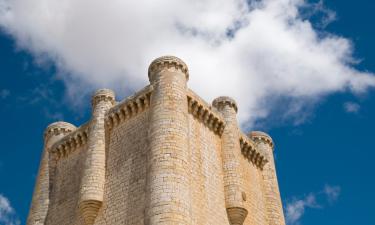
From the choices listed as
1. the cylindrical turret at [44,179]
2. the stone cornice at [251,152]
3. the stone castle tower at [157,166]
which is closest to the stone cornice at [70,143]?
the stone castle tower at [157,166]

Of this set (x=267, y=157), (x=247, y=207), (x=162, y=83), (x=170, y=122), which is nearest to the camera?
(x=170, y=122)

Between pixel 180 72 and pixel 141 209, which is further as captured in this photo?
pixel 180 72

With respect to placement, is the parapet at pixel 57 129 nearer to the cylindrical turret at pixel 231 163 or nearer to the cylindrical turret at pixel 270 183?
the cylindrical turret at pixel 231 163

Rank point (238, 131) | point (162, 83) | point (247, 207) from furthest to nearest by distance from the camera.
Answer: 1. point (238, 131)
2. point (247, 207)
3. point (162, 83)

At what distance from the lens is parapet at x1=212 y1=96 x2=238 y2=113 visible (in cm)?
2061

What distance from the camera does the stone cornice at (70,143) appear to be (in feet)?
66.1

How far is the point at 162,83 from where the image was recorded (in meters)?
17.6

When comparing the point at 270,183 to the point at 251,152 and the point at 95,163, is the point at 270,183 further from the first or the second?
the point at 95,163

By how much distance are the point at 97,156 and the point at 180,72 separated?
15.0 feet

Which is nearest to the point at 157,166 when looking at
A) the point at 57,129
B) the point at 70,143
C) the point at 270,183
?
the point at 70,143

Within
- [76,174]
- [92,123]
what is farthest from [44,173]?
[92,123]

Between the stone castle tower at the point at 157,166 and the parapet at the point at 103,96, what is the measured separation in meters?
0.04

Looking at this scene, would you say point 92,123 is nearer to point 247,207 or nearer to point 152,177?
point 152,177

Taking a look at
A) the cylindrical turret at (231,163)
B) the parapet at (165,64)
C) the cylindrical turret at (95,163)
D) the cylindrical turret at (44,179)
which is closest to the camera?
the cylindrical turret at (95,163)
